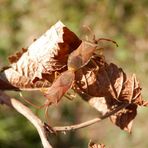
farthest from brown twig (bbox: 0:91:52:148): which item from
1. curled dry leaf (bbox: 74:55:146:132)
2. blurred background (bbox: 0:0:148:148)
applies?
blurred background (bbox: 0:0:148:148)

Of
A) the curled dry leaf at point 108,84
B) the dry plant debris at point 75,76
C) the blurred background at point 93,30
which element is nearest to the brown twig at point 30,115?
the dry plant debris at point 75,76

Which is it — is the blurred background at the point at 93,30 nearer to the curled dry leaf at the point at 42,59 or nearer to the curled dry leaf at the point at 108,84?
the curled dry leaf at the point at 42,59

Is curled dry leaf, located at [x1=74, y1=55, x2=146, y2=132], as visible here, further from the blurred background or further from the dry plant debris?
the blurred background

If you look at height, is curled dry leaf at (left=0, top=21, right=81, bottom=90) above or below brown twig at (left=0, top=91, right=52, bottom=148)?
above

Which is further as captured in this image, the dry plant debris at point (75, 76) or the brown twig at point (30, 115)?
the dry plant debris at point (75, 76)

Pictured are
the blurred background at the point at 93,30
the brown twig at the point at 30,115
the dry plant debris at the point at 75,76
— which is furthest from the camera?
the blurred background at the point at 93,30

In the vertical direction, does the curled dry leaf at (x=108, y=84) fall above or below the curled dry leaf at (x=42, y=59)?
below
